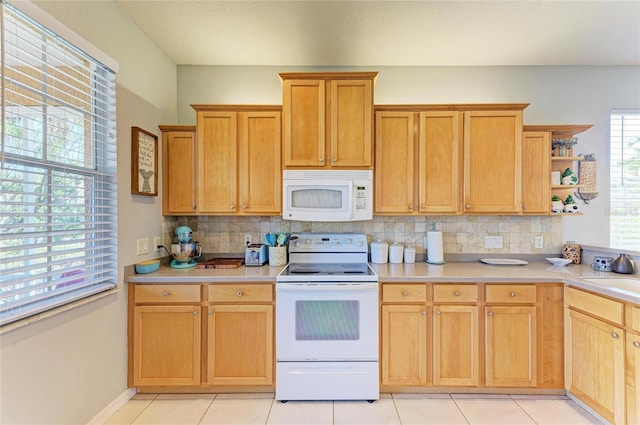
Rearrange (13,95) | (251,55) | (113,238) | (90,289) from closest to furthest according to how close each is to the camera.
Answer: (13,95) → (90,289) → (113,238) → (251,55)

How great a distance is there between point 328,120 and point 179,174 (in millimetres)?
1332

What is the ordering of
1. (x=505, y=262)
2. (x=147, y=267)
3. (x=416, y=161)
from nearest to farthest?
(x=147, y=267), (x=416, y=161), (x=505, y=262)

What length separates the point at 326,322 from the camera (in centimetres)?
207

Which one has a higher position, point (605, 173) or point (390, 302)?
point (605, 173)

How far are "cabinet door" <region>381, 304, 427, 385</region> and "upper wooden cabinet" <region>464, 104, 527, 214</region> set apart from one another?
103 centimetres

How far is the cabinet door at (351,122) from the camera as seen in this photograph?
2355 millimetres

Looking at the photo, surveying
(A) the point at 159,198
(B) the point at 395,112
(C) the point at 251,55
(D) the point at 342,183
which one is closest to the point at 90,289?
(A) the point at 159,198

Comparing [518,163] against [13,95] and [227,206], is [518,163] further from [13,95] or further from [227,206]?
[13,95]

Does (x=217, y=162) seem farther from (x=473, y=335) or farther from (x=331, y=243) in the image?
(x=473, y=335)

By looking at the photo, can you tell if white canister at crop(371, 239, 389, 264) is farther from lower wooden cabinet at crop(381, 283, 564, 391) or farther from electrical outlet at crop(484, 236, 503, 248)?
electrical outlet at crop(484, 236, 503, 248)

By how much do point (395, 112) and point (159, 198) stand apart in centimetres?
209

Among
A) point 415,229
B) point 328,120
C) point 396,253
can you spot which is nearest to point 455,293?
point 396,253

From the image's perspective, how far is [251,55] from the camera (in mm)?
2609

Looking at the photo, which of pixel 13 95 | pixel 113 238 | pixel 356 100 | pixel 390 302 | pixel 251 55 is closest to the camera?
pixel 13 95
